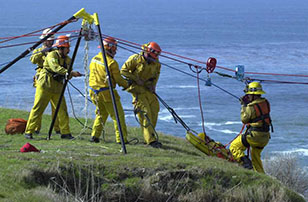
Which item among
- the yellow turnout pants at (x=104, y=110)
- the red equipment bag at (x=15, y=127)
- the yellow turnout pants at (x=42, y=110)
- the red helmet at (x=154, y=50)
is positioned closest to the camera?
the yellow turnout pants at (x=104, y=110)

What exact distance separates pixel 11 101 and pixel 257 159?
1088 inches

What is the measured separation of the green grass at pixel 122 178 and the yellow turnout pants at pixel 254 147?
1.61 metres

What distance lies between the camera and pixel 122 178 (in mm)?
10070

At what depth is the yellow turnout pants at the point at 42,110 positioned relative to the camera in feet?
44.5

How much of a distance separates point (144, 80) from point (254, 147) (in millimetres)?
2854

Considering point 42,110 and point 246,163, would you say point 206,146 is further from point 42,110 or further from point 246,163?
point 42,110

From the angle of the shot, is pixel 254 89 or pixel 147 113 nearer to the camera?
pixel 254 89

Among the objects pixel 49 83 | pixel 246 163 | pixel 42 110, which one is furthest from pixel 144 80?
pixel 246 163

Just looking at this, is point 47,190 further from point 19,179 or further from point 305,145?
point 305,145

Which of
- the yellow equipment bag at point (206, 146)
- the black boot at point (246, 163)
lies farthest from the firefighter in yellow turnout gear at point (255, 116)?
the yellow equipment bag at point (206, 146)

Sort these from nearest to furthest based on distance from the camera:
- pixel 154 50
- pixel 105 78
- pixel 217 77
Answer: pixel 105 78, pixel 154 50, pixel 217 77

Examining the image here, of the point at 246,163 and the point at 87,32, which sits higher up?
the point at 87,32

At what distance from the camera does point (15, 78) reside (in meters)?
49.9

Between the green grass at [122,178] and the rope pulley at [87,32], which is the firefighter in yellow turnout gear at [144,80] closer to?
the rope pulley at [87,32]
